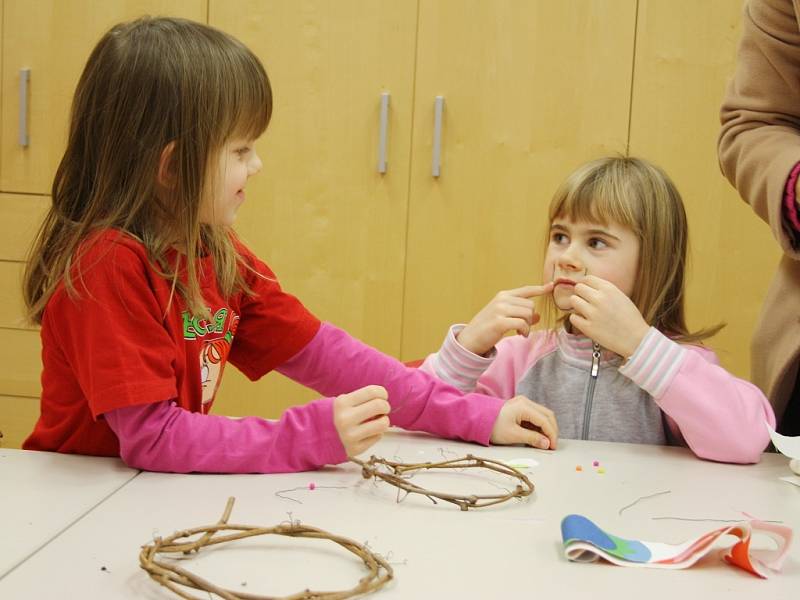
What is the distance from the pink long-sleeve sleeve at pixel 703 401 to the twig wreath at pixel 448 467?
29 centimetres

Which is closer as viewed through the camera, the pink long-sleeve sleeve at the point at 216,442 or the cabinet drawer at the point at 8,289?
the pink long-sleeve sleeve at the point at 216,442

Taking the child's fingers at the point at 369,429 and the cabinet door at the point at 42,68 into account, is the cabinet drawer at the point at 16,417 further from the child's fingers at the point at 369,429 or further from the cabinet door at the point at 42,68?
the child's fingers at the point at 369,429

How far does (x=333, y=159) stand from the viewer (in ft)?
8.04

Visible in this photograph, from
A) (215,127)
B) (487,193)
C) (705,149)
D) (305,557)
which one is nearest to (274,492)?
(305,557)

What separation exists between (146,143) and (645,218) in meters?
0.77

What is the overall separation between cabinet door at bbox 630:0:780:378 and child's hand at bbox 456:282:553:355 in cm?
108

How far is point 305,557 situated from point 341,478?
0.85 feet

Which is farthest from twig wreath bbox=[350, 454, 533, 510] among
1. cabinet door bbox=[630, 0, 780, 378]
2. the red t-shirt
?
cabinet door bbox=[630, 0, 780, 378]

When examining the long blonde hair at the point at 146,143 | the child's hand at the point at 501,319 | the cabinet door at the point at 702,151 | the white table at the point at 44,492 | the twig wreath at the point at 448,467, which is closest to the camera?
the white table at the point at 44,492

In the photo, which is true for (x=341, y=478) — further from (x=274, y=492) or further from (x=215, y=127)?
(x=215, y=127)

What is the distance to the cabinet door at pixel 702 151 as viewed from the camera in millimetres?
2318

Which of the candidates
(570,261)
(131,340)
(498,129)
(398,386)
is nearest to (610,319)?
(570,261)

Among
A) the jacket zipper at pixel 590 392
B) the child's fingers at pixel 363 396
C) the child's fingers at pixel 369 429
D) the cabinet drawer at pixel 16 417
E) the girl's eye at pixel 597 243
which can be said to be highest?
the girl's eye at pixel 597 243

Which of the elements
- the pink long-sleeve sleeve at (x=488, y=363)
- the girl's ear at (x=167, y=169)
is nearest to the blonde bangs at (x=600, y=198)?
the pink long-sleeve sleeve at (x=488, y=363)
